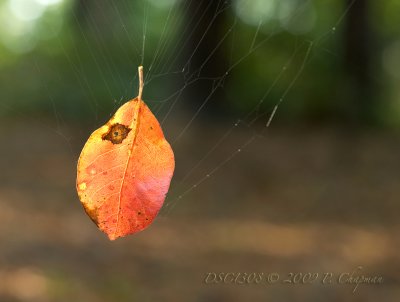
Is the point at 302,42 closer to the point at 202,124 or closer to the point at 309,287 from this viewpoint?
the point at 202,124

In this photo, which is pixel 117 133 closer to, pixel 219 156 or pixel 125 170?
pixel 125 170

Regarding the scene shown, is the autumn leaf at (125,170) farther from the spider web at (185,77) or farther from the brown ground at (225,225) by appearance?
the spider web at (185,77)

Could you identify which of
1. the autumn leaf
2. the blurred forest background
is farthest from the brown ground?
the autumn leaf

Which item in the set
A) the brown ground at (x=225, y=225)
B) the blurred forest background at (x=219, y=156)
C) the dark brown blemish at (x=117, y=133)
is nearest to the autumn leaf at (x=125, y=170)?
the dark brown blemish at (x=117, y=133)

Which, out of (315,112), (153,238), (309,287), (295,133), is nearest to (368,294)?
(309,287)

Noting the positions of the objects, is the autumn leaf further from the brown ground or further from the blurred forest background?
the brown ground
